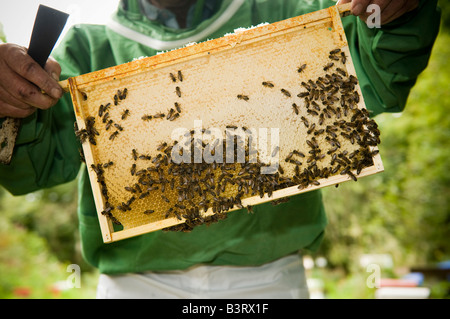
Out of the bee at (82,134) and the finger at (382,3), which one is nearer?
the finger at (382,3)

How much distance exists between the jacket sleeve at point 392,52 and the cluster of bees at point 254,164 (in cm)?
34

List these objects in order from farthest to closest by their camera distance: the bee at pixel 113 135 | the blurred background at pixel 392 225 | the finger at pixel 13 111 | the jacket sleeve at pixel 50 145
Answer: the blurred background at pixel 392 225, the jacket sleeve at pixel 50 145, the bee at pixel 113 135, the finger at pixel 13 111

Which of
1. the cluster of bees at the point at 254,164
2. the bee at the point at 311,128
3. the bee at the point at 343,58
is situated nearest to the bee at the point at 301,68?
the cluster of bees at the point at 254,164

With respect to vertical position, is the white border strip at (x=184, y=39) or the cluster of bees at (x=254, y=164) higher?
the white border strip at (x=184, y=39)

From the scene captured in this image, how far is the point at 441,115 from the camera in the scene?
8938 mm

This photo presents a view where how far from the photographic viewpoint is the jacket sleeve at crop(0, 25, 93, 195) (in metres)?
2.69

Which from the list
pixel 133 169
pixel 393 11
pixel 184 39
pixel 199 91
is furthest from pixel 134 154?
pixel 393 11

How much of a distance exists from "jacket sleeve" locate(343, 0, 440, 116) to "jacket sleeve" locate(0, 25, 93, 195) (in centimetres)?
236

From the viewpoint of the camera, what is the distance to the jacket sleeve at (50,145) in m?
2.69

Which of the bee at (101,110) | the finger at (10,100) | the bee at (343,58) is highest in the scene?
the bee at (343,58)

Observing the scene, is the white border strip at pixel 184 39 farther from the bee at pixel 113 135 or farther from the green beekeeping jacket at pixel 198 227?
the bee at pixel 113 135

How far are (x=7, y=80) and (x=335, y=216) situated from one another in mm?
10368

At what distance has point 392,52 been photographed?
2604 mm

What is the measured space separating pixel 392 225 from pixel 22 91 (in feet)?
32.3
